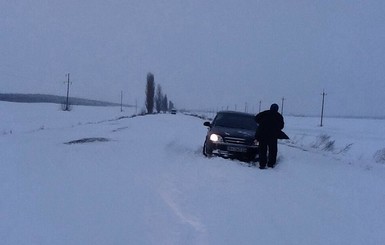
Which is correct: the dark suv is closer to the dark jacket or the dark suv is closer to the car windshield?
the dark jacket

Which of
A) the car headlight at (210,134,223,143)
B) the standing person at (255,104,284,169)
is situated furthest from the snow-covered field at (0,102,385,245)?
the car headlight at (210,134,223,143)

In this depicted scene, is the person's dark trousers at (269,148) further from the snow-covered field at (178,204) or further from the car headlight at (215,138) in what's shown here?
the car headlight at (215,138)

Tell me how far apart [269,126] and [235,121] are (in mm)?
2456

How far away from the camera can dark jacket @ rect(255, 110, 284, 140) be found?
441 inches

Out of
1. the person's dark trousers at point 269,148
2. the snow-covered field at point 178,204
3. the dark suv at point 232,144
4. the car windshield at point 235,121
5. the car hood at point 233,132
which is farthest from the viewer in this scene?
the car windshield at point 235,121

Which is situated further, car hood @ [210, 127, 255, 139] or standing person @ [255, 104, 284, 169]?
car hood @ [210, 127, 255, 139]

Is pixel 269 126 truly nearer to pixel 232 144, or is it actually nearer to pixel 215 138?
pixel 232 144

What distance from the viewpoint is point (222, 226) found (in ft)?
17.3

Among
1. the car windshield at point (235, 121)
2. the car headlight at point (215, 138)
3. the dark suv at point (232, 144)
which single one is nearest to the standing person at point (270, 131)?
the dark suv at point (232, 144)

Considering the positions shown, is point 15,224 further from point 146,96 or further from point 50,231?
point 146,96

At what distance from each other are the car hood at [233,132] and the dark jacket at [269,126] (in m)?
0.69

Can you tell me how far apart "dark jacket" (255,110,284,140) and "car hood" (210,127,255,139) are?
27.3 inches

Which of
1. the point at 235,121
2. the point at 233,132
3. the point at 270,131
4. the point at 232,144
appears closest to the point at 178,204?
the point at 270,131

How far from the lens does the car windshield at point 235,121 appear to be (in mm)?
13312
